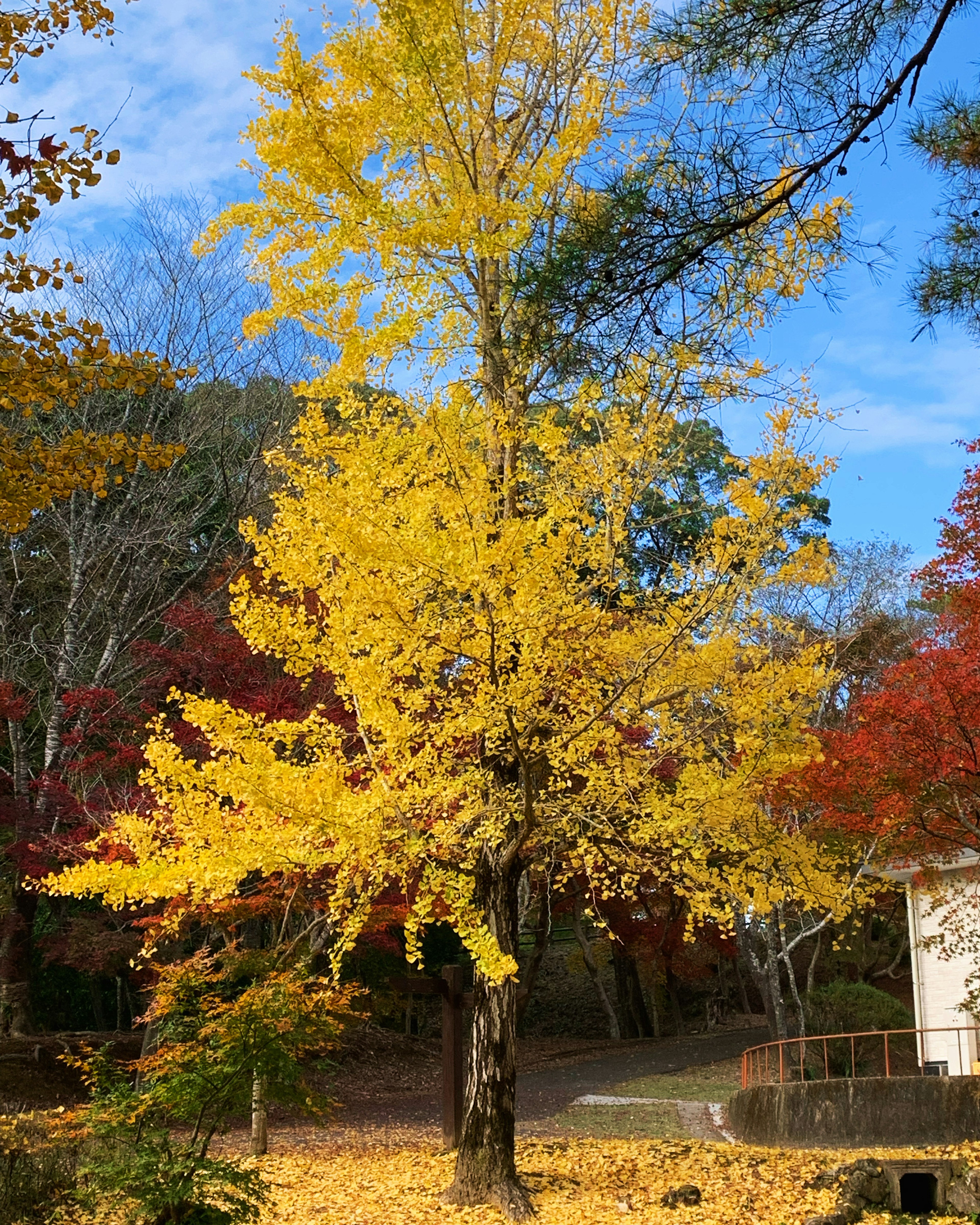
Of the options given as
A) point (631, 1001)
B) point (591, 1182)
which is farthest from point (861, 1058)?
point (591, 1182)

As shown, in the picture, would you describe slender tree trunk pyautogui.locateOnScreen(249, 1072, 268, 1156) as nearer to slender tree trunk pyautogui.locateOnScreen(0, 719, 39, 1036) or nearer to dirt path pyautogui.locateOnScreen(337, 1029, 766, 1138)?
dirt path pyautogui.locateOnScreen(337, 1029, 766, 1138)

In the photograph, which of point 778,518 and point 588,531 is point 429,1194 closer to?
point 588,531

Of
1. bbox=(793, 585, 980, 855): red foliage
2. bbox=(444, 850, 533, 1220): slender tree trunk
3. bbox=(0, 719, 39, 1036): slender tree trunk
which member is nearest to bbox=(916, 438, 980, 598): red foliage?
bbox=(793, 585, 980, 855): red foliage

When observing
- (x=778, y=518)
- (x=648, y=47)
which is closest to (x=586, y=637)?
(x=778, y=518)

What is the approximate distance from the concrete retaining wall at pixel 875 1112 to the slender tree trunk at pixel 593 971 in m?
8.86

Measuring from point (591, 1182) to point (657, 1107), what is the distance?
6104 mm

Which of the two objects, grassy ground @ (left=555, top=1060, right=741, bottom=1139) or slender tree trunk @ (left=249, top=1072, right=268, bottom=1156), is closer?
slender tree trunk @ (left=249, top=1072, right=268, bottom=1156)

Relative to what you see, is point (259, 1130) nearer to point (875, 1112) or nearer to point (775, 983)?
point (875, 1112)

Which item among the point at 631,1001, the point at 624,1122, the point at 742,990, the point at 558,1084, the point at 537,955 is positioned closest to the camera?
the point at 624,1122

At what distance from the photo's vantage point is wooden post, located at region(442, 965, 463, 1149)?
9.81 metres

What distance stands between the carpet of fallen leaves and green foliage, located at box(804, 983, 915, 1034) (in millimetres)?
6407

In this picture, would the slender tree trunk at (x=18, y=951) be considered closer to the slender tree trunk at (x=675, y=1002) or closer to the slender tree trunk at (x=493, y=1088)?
the slender tree trunk at (x=493, y=1088)

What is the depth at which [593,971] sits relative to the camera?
22312 mm

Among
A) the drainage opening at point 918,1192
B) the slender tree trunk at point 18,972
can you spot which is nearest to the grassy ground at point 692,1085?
the drainage opening at point 918,1192
